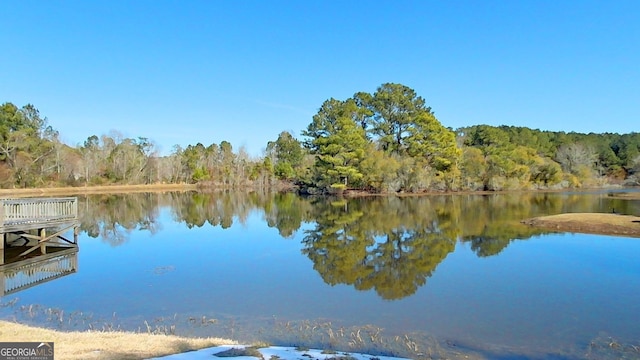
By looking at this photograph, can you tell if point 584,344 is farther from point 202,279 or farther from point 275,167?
point 275,167

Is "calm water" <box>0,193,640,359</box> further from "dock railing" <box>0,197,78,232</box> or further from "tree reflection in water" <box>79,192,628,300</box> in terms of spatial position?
"dock railing" <box>0,197,78,232</box>

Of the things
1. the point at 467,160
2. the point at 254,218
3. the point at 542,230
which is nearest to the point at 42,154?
the point at 254,218

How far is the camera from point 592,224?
2284 centimetres

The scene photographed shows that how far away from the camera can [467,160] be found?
59.4m

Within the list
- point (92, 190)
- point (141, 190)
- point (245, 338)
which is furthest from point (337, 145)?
point (245, 338)

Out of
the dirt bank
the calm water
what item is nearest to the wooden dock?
the calm water

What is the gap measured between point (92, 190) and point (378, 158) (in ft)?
151

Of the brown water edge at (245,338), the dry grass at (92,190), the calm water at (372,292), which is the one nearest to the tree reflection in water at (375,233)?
the calm water at (372,292)

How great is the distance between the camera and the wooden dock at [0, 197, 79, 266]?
15.6 metres

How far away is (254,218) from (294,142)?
2421 inches

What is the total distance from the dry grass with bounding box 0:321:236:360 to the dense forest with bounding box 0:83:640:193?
46560 mm

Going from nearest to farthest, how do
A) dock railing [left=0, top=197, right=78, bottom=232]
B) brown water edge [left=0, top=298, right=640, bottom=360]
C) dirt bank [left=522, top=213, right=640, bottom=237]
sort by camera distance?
brown water edge [left=0, top=298, right=640, bottom=360]
dock railing [left=0, top=197, right=78, bottom=232]
dirt bank [left=522, top=213, right=640, bottom=237]

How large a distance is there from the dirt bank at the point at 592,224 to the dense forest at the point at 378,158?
95.6 feet

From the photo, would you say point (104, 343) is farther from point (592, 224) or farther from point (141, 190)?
point (141, 190)
